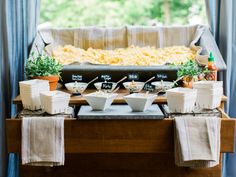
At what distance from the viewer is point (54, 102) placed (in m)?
1.97

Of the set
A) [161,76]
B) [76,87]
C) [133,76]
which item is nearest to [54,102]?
[76,87]

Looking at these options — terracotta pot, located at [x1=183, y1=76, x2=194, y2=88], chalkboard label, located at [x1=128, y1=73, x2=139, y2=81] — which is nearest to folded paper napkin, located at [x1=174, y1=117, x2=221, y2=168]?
terracotta pot, located at [x1=183, y1=76, x2=194, y2=88]

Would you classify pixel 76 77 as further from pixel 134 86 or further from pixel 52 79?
pixel 134 86

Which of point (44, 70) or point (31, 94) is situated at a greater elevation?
point (44, 70)

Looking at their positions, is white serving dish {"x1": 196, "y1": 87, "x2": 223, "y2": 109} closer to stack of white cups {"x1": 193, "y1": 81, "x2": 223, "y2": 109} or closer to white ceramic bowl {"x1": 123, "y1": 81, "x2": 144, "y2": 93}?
stack of white cups {"x1": 193, "y1": 81, "x2": 223, "y2": 109}

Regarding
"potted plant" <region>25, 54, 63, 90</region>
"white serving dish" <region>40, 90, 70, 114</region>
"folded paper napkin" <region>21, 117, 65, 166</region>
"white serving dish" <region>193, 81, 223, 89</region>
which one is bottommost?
"folded paper napkin" <region>21, 117, 65, 166</region>

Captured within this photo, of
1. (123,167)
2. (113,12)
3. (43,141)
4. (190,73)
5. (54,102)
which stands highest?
(113,12)

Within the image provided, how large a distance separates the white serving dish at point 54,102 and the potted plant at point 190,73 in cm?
62

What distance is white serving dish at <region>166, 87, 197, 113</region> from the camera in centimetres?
197

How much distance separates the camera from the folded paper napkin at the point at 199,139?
1.90 meters

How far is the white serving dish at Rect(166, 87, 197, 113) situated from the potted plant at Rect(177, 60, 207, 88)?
9.6 inches

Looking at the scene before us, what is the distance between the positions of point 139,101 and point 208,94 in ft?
1.12

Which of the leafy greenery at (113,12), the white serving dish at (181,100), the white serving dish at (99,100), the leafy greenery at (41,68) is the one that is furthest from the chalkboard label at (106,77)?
the leafy greenery at (113,12)

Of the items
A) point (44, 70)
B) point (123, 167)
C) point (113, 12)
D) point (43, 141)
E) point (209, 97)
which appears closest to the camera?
point (43, 141)
